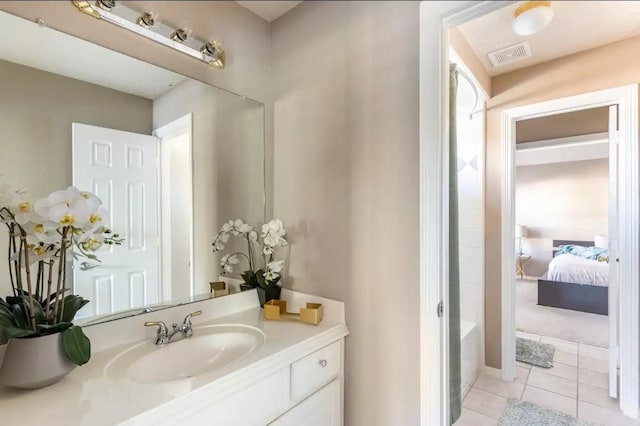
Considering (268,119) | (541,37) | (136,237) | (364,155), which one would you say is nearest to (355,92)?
(364,155)

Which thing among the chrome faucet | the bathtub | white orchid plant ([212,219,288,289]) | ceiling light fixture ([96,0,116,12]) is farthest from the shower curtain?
ceiling light fixture ([96,0,116,12])

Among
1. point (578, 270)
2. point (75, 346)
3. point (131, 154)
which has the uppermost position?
point (131, 154)

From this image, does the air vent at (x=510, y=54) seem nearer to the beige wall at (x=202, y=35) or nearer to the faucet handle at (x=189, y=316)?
the beige wall at (x=202, y=35)

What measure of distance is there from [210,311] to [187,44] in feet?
3.80

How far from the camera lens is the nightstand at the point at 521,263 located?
1758 millimetres

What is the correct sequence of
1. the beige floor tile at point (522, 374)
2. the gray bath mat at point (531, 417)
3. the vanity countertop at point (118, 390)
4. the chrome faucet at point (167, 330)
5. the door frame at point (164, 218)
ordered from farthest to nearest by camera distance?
the beige floor tile at point (522, 374) < the gray bath mat at point (531, 417) < the door frame at point (164, 218) < the chrome faucet at point (167, 330) < the vanity countertop at point (118, 390)

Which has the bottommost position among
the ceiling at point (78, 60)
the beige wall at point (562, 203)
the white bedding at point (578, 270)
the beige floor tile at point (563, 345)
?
the beige floor tile at point (563, 345)

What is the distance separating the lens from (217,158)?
1.45 metres

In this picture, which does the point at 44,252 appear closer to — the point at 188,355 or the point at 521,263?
the point at 188,355

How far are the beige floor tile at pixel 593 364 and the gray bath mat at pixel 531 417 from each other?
11.4 inches

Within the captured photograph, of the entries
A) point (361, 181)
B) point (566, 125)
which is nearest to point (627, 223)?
point (566, 125)

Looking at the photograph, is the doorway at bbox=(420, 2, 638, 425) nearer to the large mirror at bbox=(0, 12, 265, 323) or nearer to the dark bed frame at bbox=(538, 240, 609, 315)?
the dark bed frame at bbox=(538, 240, 609, 315)

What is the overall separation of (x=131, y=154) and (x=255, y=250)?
708mm

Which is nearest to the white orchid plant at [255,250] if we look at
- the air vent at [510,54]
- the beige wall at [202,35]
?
the beige wall at [202,35]
